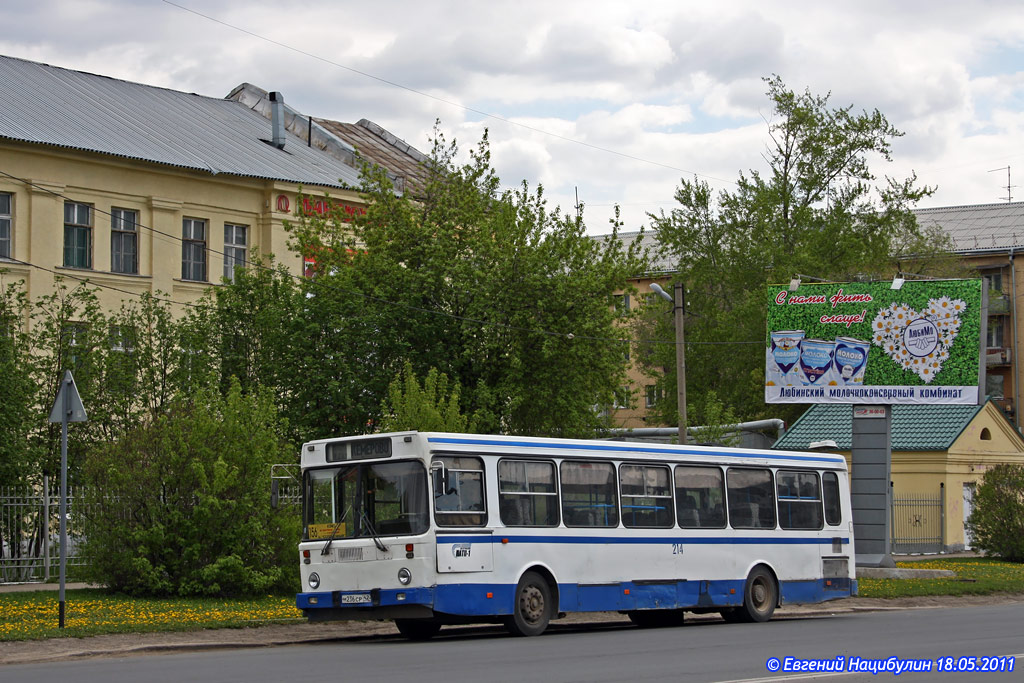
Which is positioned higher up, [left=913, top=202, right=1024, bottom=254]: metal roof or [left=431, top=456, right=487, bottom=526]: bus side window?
[left=913, top=202, right=1024, bottom=254]: metal roof

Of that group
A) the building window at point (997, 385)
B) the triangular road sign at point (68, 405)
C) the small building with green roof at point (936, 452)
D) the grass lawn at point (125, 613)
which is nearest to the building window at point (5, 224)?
the grass lawn at point (125, 613)

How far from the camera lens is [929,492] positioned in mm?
44906

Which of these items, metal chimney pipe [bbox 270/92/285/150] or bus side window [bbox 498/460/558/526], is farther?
metal chimney pipe [bbox 270/92/285/150]

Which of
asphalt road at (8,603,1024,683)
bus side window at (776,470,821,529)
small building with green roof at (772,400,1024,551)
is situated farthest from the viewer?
small building with green roof at (772,400,1024,551)

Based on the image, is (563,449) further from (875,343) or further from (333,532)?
(875,343)

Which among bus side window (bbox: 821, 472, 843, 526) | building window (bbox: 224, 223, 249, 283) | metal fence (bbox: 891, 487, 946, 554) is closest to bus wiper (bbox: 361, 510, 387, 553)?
bus side window (bbox: 821, 472, 843, 526)

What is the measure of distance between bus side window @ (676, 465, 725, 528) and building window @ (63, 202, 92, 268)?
2626cm

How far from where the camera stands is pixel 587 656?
48.3 ft

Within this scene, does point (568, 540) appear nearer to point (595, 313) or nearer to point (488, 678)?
point (488, 678)

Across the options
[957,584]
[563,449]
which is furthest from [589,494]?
[957,584]

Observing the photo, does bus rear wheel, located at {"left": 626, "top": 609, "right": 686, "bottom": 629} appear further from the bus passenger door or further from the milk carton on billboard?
the milk carton on billboard

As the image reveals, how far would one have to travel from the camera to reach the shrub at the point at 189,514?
71.9 feet

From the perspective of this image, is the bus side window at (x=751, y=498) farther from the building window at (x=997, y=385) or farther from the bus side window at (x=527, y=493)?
the building window at (x=997, y=385)

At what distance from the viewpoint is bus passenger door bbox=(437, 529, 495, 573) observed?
55.9 ft
